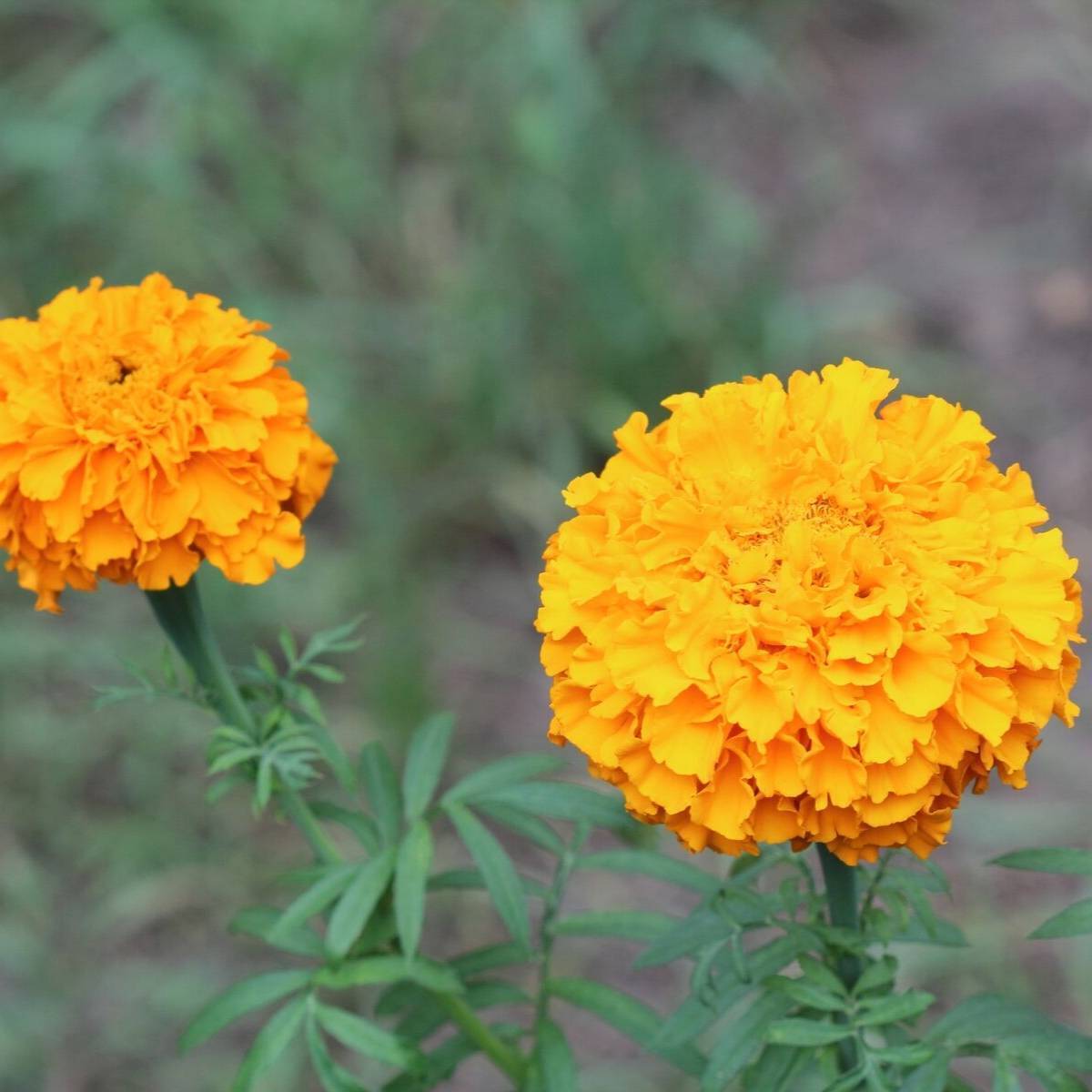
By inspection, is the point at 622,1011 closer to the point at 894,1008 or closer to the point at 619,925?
the point at 619,925

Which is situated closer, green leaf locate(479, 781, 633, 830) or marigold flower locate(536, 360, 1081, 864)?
marigold flower locate(536, 360, 1081, 864)

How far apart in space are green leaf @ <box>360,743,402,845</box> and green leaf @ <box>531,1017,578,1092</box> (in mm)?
292

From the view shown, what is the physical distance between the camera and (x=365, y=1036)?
164 centimetres

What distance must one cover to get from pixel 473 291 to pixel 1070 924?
Result: 2.67 meters

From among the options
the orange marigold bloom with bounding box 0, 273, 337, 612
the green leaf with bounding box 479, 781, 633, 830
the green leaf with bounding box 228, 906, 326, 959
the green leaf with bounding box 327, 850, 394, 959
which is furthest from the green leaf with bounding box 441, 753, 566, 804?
the orange marigold bloom with bounding box 0, 273, 337, 612

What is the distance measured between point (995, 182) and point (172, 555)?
3.27 meters

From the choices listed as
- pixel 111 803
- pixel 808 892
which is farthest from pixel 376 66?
pixel 808 892

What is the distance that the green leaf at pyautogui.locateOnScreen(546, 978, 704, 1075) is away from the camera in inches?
63.6

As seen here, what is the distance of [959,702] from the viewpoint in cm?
118

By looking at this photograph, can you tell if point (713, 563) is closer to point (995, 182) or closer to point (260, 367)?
point (260, 367)

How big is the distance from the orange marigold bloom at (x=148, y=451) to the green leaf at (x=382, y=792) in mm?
355

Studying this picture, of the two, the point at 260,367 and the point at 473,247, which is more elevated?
the point at 473,247

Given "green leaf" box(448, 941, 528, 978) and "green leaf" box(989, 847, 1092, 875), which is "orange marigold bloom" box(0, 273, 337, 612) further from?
"green leaf" box(989, 847, 1092, 875)

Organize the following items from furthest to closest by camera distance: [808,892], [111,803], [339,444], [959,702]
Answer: [339,444]
[111,803]
[808,892]
[959,702]
